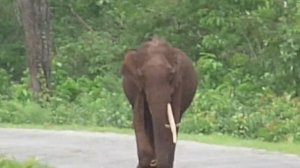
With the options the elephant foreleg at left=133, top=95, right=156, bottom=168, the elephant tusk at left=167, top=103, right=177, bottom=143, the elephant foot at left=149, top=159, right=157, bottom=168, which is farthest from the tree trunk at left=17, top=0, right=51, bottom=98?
the elephant tusk at left=167, top=103, right=177, bottom=143

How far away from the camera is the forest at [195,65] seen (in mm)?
21128

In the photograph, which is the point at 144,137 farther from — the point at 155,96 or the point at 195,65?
the point at 195,65

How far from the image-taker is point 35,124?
22.6m

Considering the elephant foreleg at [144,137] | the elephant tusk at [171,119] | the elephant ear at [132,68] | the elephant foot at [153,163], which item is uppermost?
the elephant ear at [132,68]

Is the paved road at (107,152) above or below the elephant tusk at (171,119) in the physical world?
below

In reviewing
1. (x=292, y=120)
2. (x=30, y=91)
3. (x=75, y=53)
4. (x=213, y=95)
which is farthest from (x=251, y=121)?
(x=75, y=53)

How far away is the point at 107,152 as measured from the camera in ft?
55.0

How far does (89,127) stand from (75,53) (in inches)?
403

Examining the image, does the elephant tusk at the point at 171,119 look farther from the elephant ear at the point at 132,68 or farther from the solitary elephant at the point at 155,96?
the elephant ear at the point at 132,68

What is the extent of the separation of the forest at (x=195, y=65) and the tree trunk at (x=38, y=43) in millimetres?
193

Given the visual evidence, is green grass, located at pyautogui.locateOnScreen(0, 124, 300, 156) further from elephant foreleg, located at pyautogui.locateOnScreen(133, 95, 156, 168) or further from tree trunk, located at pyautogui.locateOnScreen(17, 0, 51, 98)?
elephant foreleg, located at pyautogui.locateOnScreen(133, 95, 156, 168)

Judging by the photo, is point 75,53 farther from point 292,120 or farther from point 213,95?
point 292,120

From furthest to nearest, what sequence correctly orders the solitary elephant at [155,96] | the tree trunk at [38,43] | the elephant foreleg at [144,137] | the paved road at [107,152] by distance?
the tree trunk at [38,43]
the paved road at [107,152]
the elephant foreleg at [144,137]
the solitary elephant at [155,96]

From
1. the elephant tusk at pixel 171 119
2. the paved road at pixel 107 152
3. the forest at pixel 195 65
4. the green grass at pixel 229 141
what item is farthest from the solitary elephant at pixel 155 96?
the forest at pixel 195 65
